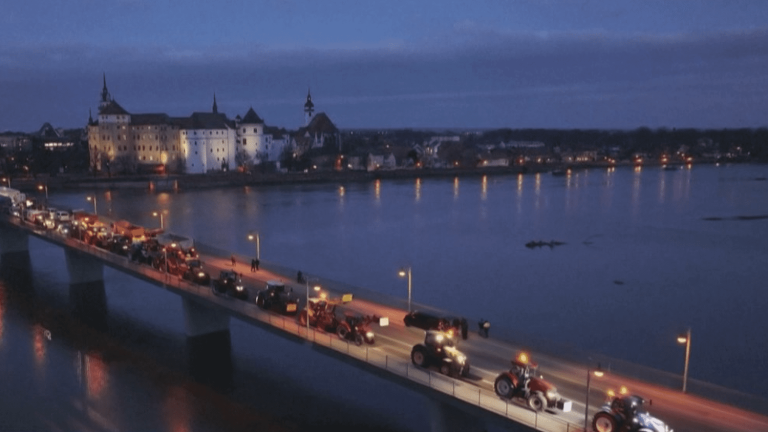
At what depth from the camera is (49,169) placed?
61.6 m

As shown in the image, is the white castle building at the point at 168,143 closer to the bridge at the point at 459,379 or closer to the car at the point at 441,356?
the bridge at the point at 459,379

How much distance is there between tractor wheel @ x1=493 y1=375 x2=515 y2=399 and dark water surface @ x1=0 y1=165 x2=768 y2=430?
193cm

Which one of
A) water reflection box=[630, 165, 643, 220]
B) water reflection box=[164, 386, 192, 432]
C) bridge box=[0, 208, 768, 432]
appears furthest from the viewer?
water reflection box=[630, 165, 643, 220]

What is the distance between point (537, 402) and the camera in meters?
7.64

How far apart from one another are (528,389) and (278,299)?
5.51 m

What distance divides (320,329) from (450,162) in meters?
71.1

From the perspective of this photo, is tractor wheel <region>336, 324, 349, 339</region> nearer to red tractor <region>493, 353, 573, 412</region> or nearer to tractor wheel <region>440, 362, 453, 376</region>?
tractor wheel <region>440, 362, 453, 376</region>

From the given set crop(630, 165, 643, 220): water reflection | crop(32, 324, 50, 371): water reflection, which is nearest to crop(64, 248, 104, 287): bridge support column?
crop(32, 324, 50, 371): water reflection

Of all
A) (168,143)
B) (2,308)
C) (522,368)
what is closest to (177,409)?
(522,368)

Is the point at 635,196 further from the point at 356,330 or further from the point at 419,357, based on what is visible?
the point at 419,357

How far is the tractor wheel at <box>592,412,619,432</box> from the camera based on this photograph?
6891 mm

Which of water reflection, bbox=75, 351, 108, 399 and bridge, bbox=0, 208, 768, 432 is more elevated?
bridge, bbox=0, 208, 768, 432

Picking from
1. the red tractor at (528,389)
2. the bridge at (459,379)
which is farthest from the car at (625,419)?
the red tractor at (528,389)

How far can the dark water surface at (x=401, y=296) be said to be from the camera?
1228cm
